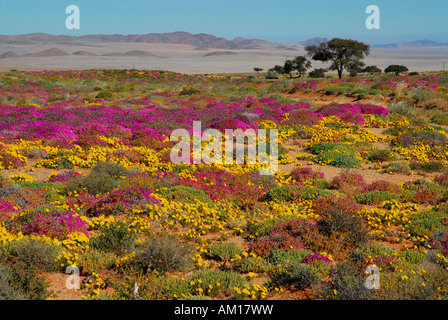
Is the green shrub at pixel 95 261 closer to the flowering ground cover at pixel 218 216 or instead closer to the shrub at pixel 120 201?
the flowering ground cover at pixel 218 216

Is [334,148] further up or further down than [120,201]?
further up

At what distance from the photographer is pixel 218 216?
904 cm

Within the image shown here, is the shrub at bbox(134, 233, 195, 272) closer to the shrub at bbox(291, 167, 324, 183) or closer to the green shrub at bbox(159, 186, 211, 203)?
the green shrub at bbox(159, 186, 211, 203)

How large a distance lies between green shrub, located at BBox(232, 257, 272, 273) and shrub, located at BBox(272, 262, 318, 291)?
0.45 metres

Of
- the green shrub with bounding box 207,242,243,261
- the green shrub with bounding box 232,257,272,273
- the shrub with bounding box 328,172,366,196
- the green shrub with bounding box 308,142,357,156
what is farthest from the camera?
the green shrub with bounding box 308,142,357,156

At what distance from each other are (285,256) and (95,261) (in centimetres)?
357

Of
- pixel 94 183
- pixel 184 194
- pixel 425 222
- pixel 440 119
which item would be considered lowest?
pixel 425 222

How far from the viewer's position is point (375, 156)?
1462cm

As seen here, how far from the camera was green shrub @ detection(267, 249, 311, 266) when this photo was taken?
6956mm

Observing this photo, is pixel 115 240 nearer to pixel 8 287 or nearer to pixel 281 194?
pixel 8 287

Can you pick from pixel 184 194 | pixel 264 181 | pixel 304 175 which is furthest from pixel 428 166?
pixel 184 194

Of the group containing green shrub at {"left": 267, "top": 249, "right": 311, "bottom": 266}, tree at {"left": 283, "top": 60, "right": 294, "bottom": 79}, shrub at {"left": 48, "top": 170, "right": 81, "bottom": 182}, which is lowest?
green shrub at {"left": 267, "top": 249, "right": 311, "bottom": 266}

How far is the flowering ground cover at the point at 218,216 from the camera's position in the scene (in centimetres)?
598

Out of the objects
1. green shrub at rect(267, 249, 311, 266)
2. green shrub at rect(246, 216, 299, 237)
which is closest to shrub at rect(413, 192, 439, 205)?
green shrub at rect(246, 216, 299, 237)
